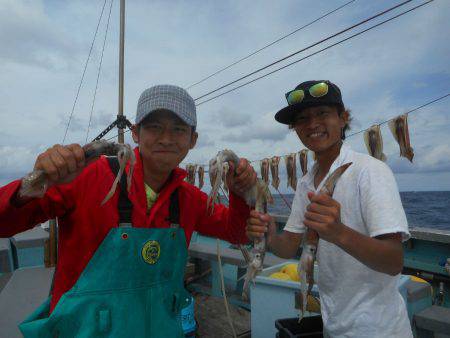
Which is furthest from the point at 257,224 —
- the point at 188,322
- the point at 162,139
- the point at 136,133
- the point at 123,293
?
the point at 188,322

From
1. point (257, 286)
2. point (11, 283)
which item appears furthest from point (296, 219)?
point (11, 283)

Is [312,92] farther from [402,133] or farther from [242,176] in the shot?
[402,133]

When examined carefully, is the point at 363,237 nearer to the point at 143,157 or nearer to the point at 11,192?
the point at 143,157

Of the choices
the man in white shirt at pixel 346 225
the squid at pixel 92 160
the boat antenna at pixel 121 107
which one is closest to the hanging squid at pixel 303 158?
the boat antenna at pixel 121 107

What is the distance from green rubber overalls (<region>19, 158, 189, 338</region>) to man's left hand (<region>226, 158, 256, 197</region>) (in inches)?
23.6

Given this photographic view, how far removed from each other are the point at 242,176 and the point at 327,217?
0.79 metres

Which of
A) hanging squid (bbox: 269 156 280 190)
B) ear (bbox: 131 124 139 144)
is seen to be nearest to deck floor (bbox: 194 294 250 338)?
ear (bbox: 131 124 139 144)

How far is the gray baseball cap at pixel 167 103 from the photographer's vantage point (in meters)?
2.48

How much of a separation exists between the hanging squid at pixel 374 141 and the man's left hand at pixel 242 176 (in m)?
→ 7.52

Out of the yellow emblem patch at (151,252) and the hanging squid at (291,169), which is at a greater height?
the hanging squid at (291,169)

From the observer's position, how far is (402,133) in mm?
8445

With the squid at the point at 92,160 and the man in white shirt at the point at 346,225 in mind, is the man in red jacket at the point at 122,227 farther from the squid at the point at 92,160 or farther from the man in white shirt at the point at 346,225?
the man in white shirt at the point at 346,225

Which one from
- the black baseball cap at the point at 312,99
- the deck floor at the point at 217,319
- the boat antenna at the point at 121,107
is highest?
the boat antenna at the point at 121,107

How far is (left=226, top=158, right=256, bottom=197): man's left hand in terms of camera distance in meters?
2.56
